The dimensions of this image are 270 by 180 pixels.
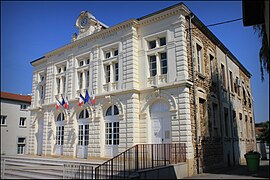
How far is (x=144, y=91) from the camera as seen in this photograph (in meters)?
14.3

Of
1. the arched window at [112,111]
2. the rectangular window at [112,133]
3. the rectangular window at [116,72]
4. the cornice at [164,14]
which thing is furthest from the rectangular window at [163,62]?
the rectangular window at [112,133]

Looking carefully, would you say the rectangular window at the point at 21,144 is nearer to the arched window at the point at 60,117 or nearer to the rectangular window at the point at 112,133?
the arched window at the point at 60,117

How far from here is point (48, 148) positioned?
18641mm

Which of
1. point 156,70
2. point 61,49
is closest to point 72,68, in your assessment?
point 61,49

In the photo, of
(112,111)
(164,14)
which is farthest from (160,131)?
(164,14)

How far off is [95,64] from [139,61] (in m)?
3.42

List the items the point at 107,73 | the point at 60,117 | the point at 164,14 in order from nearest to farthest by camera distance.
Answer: the point at 164,14 < the point at 107,73 < the point at 60,117

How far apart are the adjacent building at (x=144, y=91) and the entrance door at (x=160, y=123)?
5cm

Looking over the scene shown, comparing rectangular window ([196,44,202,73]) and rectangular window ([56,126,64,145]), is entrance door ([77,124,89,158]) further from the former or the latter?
rectangular window ([196,44,202,73])

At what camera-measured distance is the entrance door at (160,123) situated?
13312 mm

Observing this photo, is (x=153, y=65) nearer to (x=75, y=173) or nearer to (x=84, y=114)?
(x=84, y=114)

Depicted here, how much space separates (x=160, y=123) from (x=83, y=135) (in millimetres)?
5664

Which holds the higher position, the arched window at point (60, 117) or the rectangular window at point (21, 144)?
the arched window at point (60, 117)

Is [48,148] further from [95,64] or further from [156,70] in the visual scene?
[156,70]
